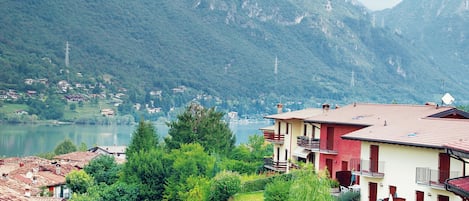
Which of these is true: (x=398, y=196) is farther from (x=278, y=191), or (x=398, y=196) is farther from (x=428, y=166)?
(x=278, y=191)

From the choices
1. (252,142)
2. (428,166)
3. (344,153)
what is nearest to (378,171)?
(428,166)

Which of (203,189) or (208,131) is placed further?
(208,131)

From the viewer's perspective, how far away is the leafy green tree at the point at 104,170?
4862 cm

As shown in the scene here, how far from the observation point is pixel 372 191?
2555 cm

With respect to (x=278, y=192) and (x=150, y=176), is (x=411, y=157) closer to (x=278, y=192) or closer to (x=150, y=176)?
(x=278, y=192)

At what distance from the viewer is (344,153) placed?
1246 inches

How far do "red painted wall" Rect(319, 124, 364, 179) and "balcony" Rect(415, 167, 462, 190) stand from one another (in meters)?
7.24

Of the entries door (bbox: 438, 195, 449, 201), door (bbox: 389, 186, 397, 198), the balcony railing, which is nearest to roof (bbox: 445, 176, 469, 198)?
door (bbox: 438, 195, 449, 201)

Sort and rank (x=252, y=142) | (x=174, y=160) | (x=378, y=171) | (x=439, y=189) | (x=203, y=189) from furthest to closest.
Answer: (x=252, y=142) < (x=174, y=160) < (x=203, y=189) < (x=378, y=171) < (x=439, y=189)

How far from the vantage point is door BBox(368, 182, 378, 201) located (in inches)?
999

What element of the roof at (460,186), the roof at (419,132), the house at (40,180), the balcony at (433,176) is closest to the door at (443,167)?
the balcony at (433,176)

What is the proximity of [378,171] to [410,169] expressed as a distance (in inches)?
71.7

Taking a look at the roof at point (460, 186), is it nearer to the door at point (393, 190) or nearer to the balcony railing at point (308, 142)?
the door at point (393, 190)

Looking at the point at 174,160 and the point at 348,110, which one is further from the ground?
the point at 348,110
